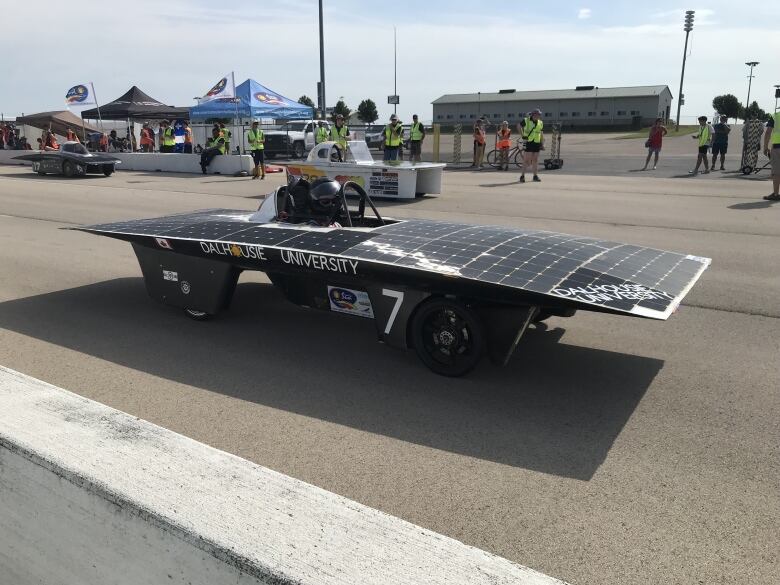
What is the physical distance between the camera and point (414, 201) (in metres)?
14.9

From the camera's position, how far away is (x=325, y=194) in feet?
19.7

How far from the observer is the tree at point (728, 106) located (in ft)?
294

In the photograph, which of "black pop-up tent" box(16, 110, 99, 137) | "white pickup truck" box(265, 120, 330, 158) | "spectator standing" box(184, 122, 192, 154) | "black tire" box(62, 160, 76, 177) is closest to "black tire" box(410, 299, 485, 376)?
"black tire" box(62, 160, 76, 177)

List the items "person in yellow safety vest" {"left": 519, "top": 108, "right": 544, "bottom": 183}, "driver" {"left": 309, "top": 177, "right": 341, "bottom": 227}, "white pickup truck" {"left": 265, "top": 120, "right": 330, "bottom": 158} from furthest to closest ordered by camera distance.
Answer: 1. "white pickup truck" {"left": 265, "top": 120, "right": 330, "bottom": 158}
2. "person in yellow safety vest" {"left": 519, "top": 108, "right": 544, "bottom": 183}
3. "driver" {"left": 309, "top": 177, "right": 341, "bottom": 227}

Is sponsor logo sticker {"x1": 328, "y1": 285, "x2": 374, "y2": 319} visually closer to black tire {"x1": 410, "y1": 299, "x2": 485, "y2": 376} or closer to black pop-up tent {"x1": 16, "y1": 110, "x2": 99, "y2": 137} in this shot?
black tire {"x1": 410, "y1": 299, "x2": 485, "y2": 376}

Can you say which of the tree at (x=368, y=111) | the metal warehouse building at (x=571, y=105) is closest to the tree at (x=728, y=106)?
the metal warehouse building at (x=571, y=105)

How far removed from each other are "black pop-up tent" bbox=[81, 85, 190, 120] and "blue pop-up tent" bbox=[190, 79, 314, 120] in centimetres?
452

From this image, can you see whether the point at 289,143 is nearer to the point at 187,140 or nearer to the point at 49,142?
the point at 187,140

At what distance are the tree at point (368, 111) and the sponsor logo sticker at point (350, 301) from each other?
3091 inches

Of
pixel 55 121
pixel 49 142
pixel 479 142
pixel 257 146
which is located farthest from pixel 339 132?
pixel 55 121

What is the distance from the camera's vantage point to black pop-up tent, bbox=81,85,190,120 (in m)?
31.5

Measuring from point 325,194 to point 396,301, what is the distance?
65.9 inches

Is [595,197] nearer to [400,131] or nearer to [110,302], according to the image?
[400,131]

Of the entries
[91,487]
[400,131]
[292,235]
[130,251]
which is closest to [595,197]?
[400,131]
